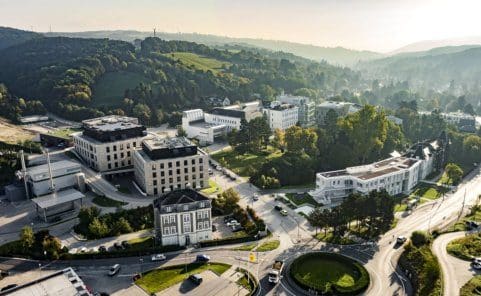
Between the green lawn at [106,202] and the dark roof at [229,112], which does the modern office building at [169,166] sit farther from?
the dark roof at [229,112]

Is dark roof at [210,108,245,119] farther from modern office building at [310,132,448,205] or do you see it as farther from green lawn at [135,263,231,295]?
green lawn at [135,263,231,295]

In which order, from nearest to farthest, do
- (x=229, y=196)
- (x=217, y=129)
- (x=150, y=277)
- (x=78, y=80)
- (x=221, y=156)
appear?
(x=150, y=277) < (x=229, y=196) < (x=221, y=156) < (x=217, y=129) < (x=78, y=80)

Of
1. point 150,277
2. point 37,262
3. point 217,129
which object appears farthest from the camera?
point 217,129

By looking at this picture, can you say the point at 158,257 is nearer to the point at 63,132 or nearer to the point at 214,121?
the point at 63,132

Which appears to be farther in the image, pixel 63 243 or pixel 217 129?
pixel 217 129

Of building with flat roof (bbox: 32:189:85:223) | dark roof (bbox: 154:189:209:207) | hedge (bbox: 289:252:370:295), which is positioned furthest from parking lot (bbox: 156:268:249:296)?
building with flat roof (bbox: 32:189:85:223)

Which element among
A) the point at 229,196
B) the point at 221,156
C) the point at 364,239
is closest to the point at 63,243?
the point at 229,196

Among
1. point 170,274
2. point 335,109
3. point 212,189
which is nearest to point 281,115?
point 335,109

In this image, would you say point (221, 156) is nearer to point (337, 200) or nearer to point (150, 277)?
point (337, 200)
